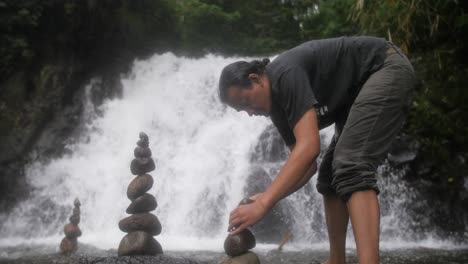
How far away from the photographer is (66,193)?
980 cm

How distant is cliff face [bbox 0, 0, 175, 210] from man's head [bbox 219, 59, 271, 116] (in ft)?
29.6

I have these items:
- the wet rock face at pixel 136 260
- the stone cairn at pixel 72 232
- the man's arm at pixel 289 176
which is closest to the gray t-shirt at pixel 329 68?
the man's arm at pixel 289 176

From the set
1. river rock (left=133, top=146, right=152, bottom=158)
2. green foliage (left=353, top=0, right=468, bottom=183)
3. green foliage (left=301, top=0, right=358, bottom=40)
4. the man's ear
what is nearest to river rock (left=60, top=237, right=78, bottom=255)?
river rock (left=133, top=146, right=152, bottom=158)

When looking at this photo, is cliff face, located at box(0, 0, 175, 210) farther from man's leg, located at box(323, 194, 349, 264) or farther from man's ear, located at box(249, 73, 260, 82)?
man's ear, located at box(249, 73, 260, 82)

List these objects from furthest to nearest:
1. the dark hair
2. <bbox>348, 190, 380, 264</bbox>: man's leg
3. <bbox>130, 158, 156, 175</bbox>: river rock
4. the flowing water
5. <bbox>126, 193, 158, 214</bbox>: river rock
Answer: the flowing water < <bbox>130, 158, 156, 175</bbox>: river rock < <bbox>126, 193, 158, 214</bbox>: river rock < the dark hair < <bbox>348, 190, 380, 264</bbox>: man's leg

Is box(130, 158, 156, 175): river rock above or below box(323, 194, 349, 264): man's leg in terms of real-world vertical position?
above

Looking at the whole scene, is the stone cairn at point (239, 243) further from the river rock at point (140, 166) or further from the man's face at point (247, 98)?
the river rock at point (140, 166)

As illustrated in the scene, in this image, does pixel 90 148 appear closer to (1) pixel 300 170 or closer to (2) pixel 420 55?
(2) pixel 420 55

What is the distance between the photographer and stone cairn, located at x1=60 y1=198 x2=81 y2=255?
4980 mm

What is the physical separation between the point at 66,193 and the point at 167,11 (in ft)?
24.8

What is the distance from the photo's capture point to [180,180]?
29.9ft

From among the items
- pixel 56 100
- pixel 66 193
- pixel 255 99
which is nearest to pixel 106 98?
pixel 56 100

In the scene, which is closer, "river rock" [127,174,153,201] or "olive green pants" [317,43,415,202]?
"olive green pants" [317,43,415,202]

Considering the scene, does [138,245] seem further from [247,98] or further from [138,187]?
[247,98]
